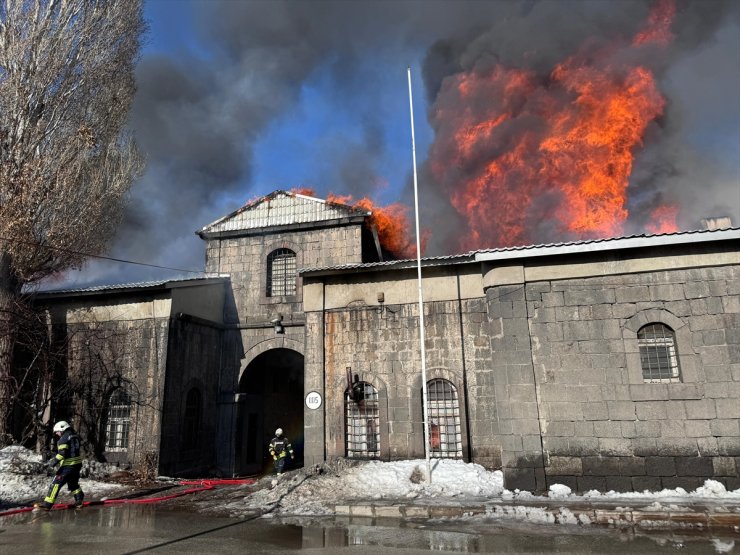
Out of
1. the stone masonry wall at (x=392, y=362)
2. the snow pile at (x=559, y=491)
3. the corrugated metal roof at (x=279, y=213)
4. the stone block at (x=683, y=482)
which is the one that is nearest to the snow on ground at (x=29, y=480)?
the stone masonry wall at (x=392, y=362)

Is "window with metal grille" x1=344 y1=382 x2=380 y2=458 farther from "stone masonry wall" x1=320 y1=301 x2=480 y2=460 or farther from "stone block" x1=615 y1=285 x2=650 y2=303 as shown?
"stone block" x1=615 y1=285 x2=650 y2=303

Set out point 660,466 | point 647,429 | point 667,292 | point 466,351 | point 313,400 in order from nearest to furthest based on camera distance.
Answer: point 660,466 → point 647,429 → point 667,292 → point 466,351 → point 313,400

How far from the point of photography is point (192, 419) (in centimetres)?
1720

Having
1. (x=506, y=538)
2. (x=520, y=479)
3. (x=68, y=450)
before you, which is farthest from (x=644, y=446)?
(x=68, y=450)

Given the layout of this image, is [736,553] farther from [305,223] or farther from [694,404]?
[305,223]

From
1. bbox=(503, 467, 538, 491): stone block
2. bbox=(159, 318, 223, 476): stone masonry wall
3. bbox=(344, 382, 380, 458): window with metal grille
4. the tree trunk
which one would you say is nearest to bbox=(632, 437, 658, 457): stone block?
bbox=(503, 467, 538, 491): stone block

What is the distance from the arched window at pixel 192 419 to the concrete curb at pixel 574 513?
873 cm

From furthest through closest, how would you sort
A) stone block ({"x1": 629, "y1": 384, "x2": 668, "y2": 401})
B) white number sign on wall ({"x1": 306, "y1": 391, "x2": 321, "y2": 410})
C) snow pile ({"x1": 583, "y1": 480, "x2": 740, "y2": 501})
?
white number sign on wall ({"x1": 306, "y1": 391, "x2": 321, "y2": 410}), stone block ({"x1": 629, "y1": 384, "x2": 668, "y2": 401}), snow pile ({"x1": 583, "y1": 480, "x2": 740, "y2": 501})

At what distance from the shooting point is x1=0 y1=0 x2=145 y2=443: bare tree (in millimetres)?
16078

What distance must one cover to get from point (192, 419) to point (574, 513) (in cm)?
1295

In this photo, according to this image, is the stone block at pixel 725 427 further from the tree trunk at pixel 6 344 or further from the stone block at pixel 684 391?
the tree trunk at pixel 6 344

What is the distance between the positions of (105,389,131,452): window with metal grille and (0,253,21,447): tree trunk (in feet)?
9.46

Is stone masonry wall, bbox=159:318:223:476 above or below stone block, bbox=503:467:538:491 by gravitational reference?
above

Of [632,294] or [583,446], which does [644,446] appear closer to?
[583,446]
